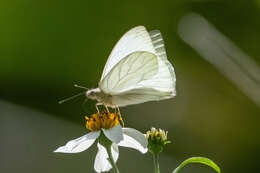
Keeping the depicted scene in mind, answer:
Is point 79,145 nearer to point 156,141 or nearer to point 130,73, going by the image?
point 156,141

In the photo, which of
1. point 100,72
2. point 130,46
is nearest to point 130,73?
point 130,46

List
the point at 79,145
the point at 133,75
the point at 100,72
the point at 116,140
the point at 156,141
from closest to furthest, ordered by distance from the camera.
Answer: the point at 116,140 → the point at 79,145 → the point at 156,141 → the point at 133,75 → the point at 100,72

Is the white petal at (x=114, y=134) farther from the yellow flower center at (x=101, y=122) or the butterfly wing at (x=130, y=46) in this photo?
the butterfly wing at (x=130, y=46)

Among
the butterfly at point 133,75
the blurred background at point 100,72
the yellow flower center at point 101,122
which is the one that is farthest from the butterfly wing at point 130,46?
the blurred background at point 100,72

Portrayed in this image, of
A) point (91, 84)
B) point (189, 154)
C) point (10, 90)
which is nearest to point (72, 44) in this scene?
point (91, 84)

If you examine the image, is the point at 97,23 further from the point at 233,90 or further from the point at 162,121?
the point at 233,90
